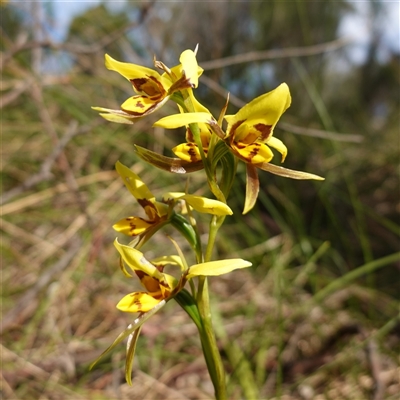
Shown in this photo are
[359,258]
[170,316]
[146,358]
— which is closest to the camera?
[146,358]

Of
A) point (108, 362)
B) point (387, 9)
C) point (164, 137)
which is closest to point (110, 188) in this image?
point (164, 137)

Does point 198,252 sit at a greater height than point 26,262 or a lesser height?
lesser

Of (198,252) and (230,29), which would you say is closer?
(198,252)

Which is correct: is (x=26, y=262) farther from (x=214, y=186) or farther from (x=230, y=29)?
(x=230, y=29)

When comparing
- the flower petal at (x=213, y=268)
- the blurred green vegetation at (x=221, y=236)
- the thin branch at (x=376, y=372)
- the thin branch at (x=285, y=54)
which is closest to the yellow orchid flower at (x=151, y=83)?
the flower petal at (x=213, y=268)

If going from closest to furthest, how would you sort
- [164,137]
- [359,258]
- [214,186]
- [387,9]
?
[214,186] → [359,258] → [164,137] → [387,9]

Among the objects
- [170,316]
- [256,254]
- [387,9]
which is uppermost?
[387,9]

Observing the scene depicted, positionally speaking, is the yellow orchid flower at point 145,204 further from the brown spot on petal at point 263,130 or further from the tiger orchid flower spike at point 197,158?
the brown spot on petal at point 263,130
